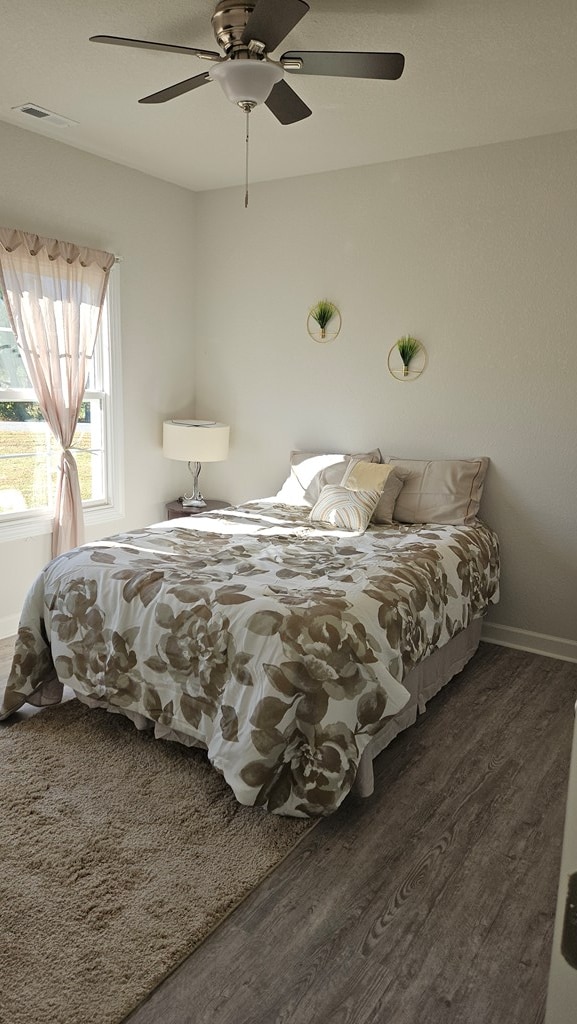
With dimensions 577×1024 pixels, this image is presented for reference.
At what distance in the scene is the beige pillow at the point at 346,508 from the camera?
3.64 m

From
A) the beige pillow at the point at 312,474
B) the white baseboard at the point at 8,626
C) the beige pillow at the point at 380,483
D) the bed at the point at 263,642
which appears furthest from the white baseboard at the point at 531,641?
the white baseboard at the point at 8,626

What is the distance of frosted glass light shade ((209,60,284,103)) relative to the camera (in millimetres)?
2250

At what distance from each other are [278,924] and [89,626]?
1.30 m

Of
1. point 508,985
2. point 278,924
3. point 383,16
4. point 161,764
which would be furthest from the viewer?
point 161,764

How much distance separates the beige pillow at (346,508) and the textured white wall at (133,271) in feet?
4.77

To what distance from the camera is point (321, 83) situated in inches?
113

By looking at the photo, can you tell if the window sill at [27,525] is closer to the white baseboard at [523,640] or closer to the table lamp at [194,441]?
the white baseboard at [523,640]

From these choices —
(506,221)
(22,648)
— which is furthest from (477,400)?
(22,648)

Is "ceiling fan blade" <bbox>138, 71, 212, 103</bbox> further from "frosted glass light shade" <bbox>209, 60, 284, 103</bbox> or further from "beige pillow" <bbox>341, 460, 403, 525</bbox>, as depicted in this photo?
"beige pillow" <bbox>341, 460, 403, 525</bbox>

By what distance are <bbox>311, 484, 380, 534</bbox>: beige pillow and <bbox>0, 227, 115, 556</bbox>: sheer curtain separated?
1429 mm

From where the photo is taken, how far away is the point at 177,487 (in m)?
4.99

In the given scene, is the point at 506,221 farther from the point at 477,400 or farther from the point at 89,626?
the point at 89,626

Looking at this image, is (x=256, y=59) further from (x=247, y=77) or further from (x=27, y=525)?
(x=27, y=525)

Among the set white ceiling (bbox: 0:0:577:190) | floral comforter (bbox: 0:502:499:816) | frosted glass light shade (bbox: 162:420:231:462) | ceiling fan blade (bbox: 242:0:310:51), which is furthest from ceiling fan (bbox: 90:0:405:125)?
frosted glass light shade (bbox: 162:420:231:462)
